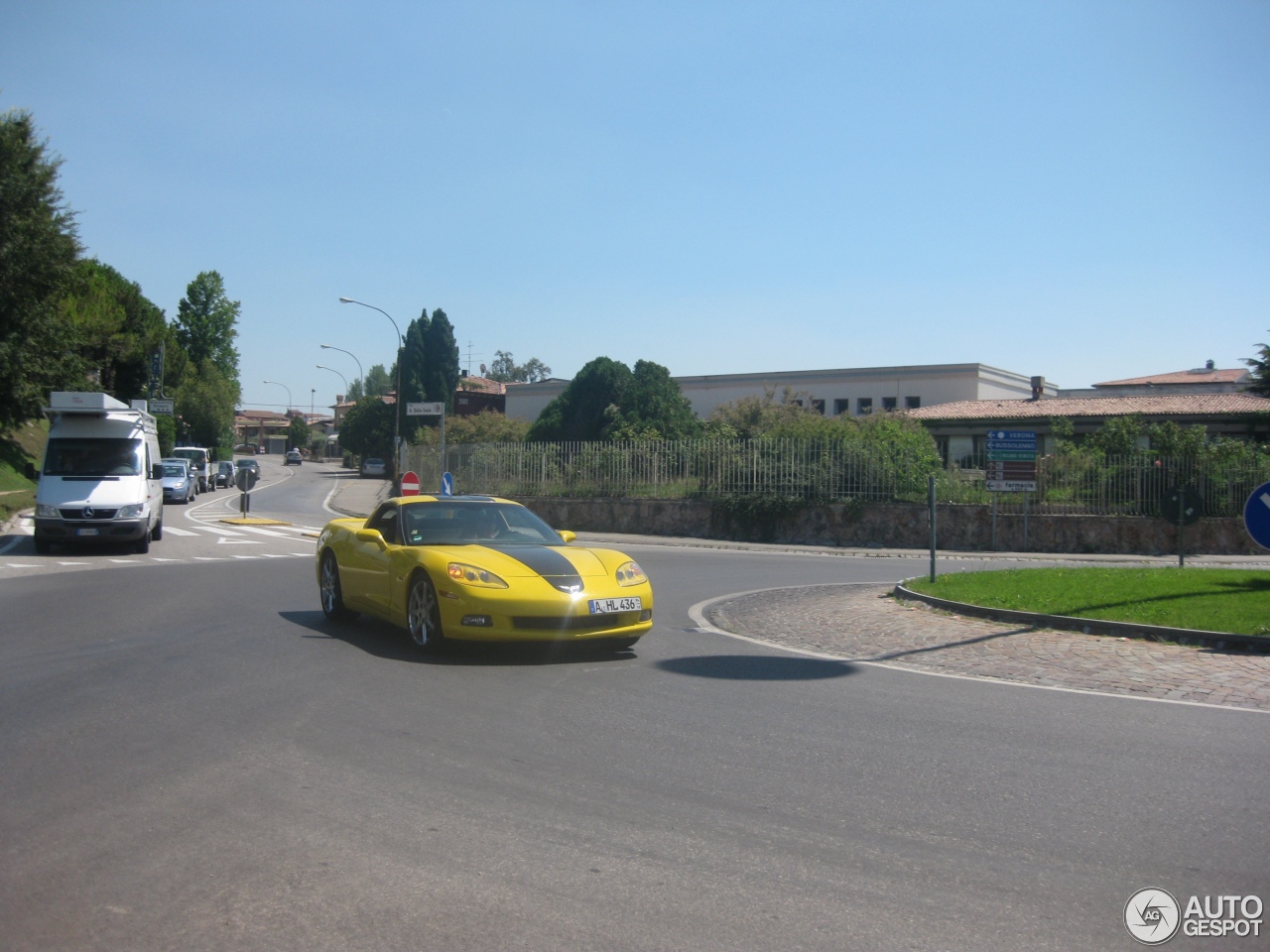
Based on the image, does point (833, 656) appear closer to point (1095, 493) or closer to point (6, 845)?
point (6, 845)

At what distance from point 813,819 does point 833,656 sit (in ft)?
16.2

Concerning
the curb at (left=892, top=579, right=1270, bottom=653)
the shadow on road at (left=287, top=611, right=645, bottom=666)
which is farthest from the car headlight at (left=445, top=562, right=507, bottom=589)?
the curb at (left=892, top=579, right=1270, bottom=653)


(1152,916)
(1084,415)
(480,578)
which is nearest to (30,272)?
(480,578)

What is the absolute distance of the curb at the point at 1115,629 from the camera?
32.5 feet

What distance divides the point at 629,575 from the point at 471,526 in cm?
164

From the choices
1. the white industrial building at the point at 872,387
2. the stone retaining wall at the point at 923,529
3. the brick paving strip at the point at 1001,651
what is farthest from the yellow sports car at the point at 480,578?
the white industrial building at the point at 872,387

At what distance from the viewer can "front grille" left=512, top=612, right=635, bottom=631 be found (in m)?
8.62

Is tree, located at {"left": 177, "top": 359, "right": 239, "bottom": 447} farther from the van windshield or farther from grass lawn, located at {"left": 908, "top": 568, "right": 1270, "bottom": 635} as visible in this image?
grass lawn, located at {"left": 908, "top": 568, "right": 1270, "bottom": 635}

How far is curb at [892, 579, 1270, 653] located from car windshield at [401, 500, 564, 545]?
16.7 ft

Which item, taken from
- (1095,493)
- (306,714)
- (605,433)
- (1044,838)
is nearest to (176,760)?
(306,714)

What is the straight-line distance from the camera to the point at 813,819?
480cm

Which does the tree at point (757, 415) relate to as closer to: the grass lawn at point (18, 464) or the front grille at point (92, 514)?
the front grille at point (92, 514)

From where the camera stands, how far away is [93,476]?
19.7m

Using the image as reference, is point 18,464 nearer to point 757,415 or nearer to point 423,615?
point 757,415
